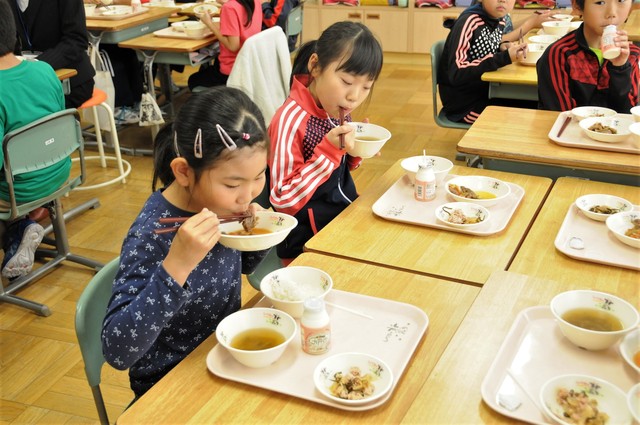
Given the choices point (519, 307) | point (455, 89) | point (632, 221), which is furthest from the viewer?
point (455, 89)

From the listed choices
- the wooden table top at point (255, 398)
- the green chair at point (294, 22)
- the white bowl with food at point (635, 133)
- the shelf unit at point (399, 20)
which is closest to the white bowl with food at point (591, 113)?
the white bowl with food at point (635, 133)

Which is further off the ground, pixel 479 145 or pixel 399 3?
pixel 479 145

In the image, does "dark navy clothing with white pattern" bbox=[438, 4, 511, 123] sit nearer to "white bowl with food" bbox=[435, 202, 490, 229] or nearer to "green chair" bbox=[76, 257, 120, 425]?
"white bowl with food" bbox=[435, 202, 490, 229]

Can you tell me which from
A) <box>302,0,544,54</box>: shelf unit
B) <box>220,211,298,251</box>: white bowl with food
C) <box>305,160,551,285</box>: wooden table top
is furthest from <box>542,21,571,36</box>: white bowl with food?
<box>220,211,298,251</box>: white bowl with food

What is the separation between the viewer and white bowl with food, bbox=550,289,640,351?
3.83 ft

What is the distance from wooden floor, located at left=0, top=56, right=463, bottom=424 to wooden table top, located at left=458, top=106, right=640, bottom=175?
1.31ft

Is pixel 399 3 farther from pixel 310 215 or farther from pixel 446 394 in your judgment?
pixel 446 394

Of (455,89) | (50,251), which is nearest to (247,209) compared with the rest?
(50,251)

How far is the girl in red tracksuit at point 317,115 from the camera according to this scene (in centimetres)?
191

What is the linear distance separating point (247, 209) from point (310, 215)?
2.07 feet

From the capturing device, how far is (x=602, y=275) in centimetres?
146

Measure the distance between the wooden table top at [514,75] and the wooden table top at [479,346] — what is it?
1746 millimetres

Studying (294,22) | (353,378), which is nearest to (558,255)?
(353,378)

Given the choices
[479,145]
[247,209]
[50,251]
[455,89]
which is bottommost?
[50,251]
